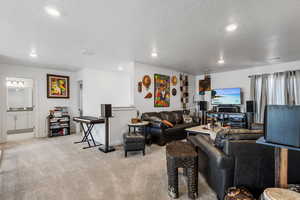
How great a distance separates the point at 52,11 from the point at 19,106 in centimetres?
650

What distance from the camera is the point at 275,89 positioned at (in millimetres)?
4941

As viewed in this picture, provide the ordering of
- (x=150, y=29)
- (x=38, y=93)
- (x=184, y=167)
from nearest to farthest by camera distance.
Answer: (x=184, y=167)
(x=150, y=29)
(x=38, y=93)

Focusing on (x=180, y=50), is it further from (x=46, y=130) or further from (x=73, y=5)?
(x=46, y=130)

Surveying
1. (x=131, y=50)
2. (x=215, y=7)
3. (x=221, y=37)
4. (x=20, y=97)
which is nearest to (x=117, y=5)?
(x=215, y=7)

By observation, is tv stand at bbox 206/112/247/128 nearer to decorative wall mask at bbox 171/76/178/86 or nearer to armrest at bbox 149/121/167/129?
decorative wall mask at bbox 171/76/178/86

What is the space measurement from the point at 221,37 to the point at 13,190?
4.14 m

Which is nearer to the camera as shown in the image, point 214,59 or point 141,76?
point 214,59

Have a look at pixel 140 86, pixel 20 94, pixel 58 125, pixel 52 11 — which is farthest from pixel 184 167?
pixel 20 94

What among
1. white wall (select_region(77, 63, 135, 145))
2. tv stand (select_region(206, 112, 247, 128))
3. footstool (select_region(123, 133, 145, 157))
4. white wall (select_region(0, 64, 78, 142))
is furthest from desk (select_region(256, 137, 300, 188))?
white wall (select_region(0, 64, 78, 142))

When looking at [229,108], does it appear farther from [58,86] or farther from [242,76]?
[58,86]

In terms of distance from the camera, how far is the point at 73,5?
189 centimetres

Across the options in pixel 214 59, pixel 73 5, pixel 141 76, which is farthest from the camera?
pixel 141 76

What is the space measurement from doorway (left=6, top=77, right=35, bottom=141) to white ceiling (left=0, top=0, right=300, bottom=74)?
2.87 meters

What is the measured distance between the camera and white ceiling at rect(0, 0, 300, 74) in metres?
1.92
